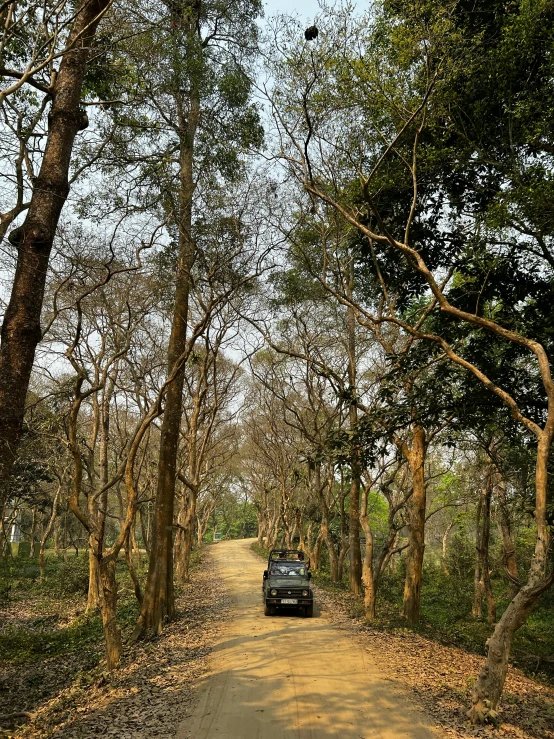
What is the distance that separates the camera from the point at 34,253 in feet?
18.8

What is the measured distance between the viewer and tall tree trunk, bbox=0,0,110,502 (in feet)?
17.7

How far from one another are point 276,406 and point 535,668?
18.7 m

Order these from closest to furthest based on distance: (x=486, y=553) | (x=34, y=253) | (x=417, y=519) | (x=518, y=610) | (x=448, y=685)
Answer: (x=34, y=253), (x=518, y=610), (x=448, y=685), (x=417, y=519), (x=486, y=553)

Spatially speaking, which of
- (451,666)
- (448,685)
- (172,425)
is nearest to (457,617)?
(451,666)

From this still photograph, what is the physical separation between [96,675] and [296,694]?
3911mm

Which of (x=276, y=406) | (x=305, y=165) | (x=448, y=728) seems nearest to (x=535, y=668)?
(x=448, y=728)

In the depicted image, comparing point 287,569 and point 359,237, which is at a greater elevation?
point 359,237

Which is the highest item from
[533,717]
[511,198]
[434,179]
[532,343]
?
[434,179]

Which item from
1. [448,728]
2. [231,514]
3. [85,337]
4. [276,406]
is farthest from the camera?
[231,514]

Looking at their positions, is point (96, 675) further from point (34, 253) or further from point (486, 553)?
point (486, 553)

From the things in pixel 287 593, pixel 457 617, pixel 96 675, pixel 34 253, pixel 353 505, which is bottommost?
pixel 457 617

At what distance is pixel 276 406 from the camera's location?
29.4 metres

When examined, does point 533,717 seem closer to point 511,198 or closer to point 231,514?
point 511,198

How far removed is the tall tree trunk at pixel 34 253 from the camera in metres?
5.39
